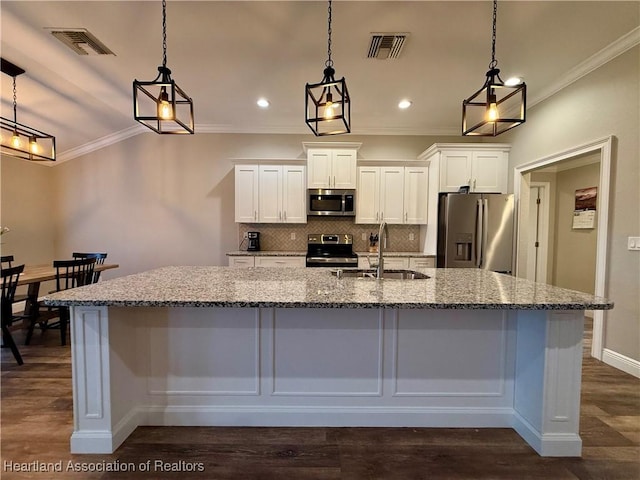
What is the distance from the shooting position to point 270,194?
4.55m

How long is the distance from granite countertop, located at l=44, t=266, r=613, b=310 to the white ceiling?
202 cm

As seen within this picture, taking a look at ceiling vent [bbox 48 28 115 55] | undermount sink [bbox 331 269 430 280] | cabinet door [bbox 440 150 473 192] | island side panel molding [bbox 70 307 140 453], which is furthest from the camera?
cabinet door [bbox 440 150 473 192]

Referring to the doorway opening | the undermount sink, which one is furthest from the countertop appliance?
the doorway opening

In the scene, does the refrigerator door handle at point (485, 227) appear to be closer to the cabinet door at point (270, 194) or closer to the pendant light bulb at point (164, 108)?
the cabinet door at point (270, 194)

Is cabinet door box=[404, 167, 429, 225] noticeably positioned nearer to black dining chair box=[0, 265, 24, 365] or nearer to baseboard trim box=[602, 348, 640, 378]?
baseboard trim box=[602, 348, 640, 378]

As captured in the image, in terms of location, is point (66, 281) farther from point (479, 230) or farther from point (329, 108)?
point (479, 230)

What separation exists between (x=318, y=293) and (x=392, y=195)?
330 cm

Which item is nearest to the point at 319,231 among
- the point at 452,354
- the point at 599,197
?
the point at 452,354

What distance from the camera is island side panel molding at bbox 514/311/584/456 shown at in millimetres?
1633

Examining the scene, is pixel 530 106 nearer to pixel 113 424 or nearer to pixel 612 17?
pixel 612 17

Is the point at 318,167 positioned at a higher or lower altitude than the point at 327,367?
higher

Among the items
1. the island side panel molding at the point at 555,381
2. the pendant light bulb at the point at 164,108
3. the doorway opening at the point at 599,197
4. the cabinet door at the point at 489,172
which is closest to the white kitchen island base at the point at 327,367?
the island side panel molding at the point at 555,381

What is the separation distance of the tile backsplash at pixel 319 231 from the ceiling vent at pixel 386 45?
2473 mm

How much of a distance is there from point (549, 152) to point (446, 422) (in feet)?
10.8
